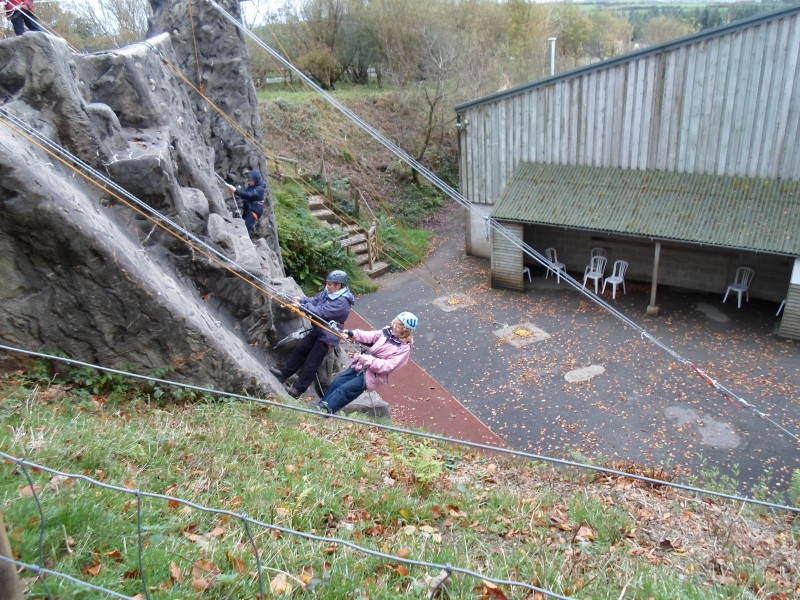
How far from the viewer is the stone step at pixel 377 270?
63.6ft

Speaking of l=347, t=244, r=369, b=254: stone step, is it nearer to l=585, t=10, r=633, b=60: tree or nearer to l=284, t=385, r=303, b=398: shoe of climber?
l=284, t=385, r=303, b=398: shoe of climber

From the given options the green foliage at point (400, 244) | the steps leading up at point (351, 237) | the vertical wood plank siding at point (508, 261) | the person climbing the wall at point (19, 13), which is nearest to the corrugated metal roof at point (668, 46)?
the vertical wood plank siding at point (508, 261)

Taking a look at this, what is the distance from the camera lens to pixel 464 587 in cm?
384

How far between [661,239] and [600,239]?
3.41 m

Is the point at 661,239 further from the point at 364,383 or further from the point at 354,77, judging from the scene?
the point at 354,77

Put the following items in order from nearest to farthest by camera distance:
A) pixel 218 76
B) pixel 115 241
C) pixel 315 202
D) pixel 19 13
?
pixel 115 241 → pixel 19 13 → pixel 218 76 → pixel 315 202

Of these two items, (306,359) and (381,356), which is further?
(306,359)

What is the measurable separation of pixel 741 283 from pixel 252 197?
1316 centimetres

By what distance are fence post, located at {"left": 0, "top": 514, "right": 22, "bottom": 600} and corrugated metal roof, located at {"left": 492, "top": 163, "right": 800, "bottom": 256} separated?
15.5m

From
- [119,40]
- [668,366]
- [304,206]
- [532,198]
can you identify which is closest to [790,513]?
[668,366]

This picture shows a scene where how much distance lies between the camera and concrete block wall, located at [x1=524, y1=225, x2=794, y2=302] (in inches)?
642

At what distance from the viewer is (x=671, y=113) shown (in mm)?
16031

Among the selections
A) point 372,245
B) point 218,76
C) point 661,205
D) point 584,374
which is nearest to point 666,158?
point 661,205

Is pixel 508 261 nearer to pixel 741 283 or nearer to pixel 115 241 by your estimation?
pixel 741 283
